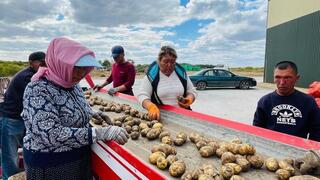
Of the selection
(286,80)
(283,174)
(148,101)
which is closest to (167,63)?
(148,101)

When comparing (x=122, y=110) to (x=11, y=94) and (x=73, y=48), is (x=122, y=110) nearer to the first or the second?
(x=11, y=94)

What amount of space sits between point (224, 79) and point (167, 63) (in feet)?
52.9

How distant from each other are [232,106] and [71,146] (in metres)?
10.2

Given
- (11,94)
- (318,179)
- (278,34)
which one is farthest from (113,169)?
(278,34)

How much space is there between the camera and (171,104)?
12.0 ft

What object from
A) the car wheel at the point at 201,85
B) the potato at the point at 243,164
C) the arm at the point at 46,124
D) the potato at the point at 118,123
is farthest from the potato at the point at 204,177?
the car wheel at the point at 201,85

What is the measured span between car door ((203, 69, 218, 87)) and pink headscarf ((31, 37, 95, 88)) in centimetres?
1668

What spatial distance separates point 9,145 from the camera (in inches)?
166

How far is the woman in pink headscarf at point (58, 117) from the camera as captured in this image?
2057 mm

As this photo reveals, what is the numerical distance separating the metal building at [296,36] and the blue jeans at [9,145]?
59.2ft

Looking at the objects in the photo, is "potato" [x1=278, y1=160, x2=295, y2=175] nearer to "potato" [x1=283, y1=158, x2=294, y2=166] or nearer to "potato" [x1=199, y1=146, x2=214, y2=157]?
"potato" [x1=283, y1=158, x2=294, y2=166]

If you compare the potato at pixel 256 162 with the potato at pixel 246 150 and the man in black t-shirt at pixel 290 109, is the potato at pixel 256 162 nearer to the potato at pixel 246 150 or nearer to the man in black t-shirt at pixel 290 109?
the potato at pixel 246 150

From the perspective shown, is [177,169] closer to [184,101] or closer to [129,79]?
[184,101]

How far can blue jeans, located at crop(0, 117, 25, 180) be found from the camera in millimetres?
4184
